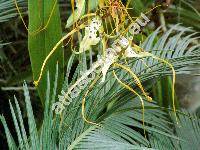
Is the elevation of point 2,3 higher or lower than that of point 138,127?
higher

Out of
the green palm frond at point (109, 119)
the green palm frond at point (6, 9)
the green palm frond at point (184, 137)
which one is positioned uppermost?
the green palm frond at point (6, 9)

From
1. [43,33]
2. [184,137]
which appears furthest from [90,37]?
[184,137]

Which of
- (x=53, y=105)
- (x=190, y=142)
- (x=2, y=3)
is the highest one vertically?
(x=2, y=3)

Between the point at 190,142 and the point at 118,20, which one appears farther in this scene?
the point at 190,142

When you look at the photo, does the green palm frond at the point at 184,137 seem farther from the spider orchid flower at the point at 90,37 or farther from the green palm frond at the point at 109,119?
the spider orchid flower at the point at 90,37

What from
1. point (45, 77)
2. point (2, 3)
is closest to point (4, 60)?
point (2, 3)

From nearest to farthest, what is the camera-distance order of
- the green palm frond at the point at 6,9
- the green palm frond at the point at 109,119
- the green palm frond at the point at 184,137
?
the green palm frond at the point at 109,119 < the green palm frond at the point at 184,137 < the green palm frond at the point at 6,9

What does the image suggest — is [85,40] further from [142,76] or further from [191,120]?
[191,120]

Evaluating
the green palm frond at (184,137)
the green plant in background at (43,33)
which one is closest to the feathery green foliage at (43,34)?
the green plant in background at (43,33)
